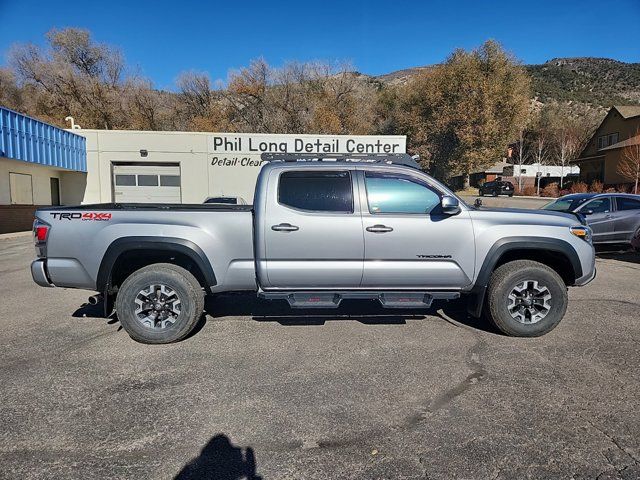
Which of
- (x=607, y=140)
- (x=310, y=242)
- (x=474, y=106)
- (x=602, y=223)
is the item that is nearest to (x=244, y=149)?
(x=602, y=223)

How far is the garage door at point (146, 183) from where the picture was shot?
2161cm

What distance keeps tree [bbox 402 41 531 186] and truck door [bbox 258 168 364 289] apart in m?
37.5

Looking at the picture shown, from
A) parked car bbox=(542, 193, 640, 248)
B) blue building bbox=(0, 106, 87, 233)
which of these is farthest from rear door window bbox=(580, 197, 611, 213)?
blue building bbox=(0, 106, 87, 233)

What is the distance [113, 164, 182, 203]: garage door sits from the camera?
70.9 feet

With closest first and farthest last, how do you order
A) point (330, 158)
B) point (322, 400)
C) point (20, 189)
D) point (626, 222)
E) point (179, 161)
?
point (322, 400) < point (330, 158) < point (626, 222) < point (20, 189) < point (179, 161)

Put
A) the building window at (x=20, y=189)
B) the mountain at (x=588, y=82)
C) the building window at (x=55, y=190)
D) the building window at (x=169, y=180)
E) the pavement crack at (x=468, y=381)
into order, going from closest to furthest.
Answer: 1. the pavement crack at (x=468, y=381)
2. the building window at (x=20, y=189)
3. the building window at (x=55, y=190)
4. the building window at (x=169, y=180)
5. the mountain at (x=588, y=82)

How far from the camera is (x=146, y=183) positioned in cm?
2177

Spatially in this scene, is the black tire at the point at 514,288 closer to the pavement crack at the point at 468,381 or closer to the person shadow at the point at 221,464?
the pavement crack at the point at 468,381

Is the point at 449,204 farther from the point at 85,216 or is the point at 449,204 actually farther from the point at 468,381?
the point at 85,216

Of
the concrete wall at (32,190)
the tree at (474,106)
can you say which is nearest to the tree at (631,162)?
the tree at (474,106)

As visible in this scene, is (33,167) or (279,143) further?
(279,143)

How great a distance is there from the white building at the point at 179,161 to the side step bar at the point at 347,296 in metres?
17.5

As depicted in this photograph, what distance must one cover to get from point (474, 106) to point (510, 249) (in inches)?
1475

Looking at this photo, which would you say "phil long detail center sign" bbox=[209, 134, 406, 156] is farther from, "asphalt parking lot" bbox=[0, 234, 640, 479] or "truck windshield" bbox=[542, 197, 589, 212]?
"asphalt parking lot" bbox=[0, 234, 640, 479]
